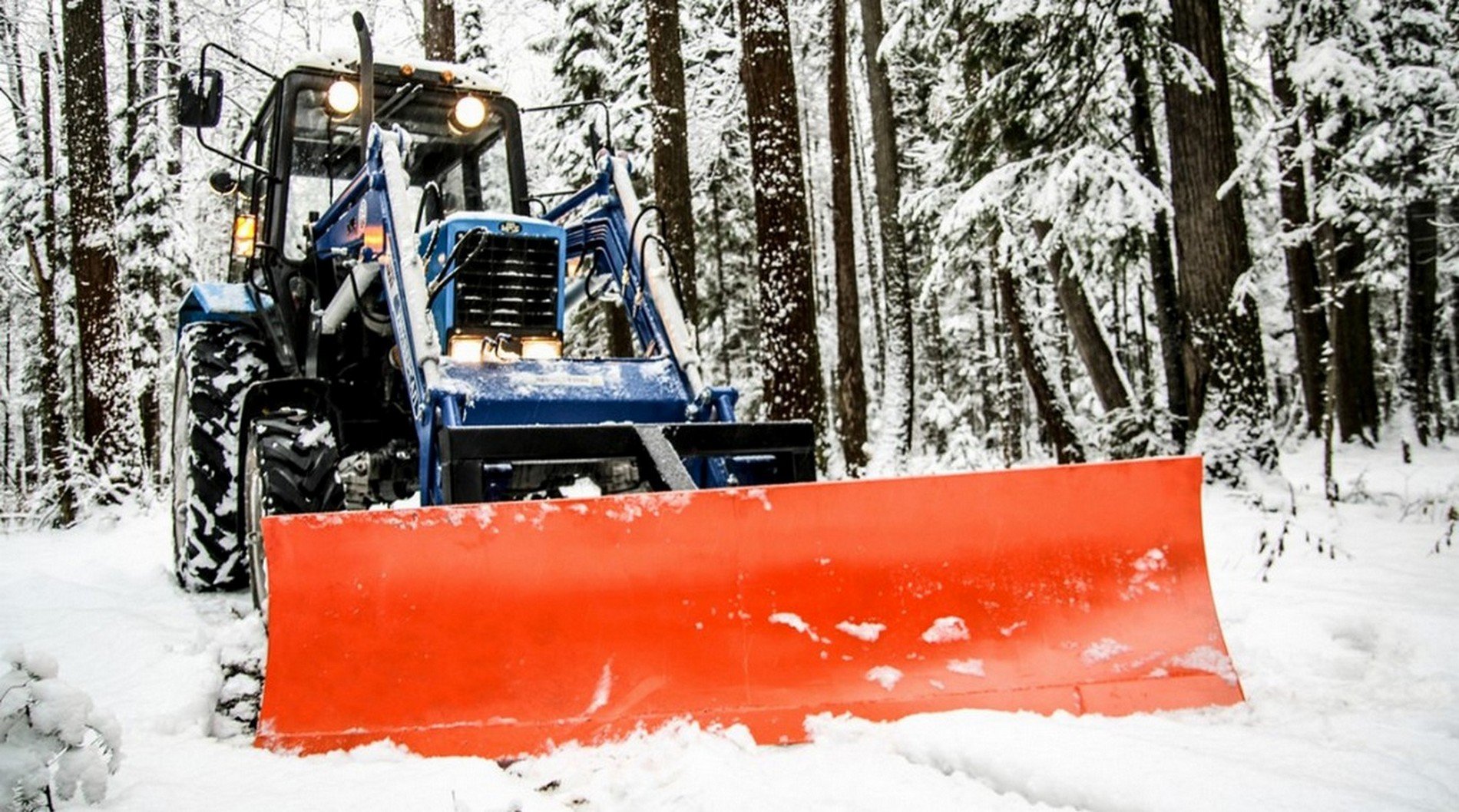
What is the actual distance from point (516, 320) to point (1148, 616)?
284cm

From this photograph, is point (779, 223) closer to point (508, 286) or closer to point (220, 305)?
point (508, 286)

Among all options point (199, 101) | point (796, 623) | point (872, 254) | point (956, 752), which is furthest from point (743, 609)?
point (872, 254)

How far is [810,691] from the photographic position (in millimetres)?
2721

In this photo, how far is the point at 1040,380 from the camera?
10.6m

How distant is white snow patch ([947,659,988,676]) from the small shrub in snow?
2.16 meters

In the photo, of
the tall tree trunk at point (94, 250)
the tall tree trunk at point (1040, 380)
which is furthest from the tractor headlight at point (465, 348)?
the tall tree trunk at point (94, 250)

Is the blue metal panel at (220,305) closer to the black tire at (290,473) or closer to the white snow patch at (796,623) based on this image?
the black tire at (290,473)

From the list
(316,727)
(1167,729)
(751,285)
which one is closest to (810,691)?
(1167,729)

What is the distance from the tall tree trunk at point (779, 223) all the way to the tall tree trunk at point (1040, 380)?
10.7ft

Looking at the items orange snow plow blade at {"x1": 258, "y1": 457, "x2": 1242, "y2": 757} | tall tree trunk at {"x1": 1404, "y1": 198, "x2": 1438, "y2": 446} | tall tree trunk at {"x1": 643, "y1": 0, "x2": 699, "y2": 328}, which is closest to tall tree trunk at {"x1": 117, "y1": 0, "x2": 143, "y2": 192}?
tall tree trunk at {"x1": 643, "y1": 0, "x2": 699, "y2": 328}

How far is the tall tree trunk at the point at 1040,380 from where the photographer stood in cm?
1023

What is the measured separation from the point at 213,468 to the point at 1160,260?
305 inches

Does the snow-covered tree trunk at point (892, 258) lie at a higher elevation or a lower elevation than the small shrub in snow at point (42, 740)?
higher

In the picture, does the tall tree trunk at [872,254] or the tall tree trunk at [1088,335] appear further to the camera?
the tall tree trunk at [872,254]
